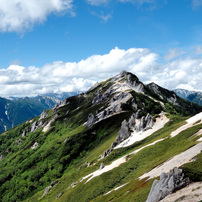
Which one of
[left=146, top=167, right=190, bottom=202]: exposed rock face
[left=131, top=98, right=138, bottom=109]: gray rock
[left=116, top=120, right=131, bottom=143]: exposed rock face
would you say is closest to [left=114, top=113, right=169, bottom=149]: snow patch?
[left=116, top=120, right=131, bottom=143]: exposed rock face

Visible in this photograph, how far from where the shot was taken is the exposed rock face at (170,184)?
95.4 feet

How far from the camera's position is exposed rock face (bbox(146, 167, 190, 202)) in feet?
95.4

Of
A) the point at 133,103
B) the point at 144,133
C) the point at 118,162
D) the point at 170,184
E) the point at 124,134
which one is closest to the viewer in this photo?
the point at 170,184

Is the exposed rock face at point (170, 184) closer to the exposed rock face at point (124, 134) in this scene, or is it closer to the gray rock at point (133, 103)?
the exposed rock face at point (124, 134)

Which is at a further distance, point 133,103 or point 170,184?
point 133,103

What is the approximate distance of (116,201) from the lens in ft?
138

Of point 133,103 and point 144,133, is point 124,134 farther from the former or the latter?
point 133,103

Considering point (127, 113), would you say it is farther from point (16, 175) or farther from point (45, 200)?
point (16, 175)

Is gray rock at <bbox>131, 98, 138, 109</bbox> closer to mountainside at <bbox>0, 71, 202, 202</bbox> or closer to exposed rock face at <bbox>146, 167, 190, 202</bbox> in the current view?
mountainside at <bbox>0, 71, 202, 202</bbox>

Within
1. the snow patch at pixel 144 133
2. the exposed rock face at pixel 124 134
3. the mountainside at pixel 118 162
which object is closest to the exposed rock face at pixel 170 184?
the mountainside at pixel 118 162

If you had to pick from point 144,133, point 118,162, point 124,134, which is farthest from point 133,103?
point 118,162

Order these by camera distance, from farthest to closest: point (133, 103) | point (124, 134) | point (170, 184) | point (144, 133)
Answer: point (133, 103)
point (124, 134)
point (144, 133)
point (170, 184)

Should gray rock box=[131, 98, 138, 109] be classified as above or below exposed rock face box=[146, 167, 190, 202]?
above

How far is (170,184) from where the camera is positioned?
96.4 ft
